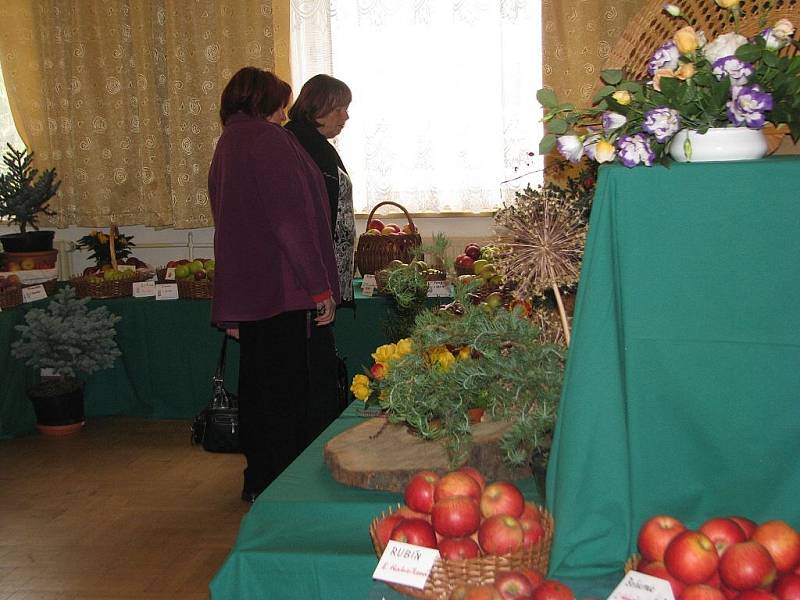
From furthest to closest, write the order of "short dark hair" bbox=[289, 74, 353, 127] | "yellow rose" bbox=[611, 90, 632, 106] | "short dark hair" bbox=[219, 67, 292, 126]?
1. "short dark hair" bbox=[289, 74, 353, 127]
2. "short dark hair" bbox=[219, 67, 292, 126]
3. "yellow rose" bbox=[611, 90, 632, 106]

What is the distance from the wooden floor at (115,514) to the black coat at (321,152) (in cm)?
120

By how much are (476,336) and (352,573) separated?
1.44ft

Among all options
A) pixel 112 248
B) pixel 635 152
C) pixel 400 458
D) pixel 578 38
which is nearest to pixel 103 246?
pixel 112 248

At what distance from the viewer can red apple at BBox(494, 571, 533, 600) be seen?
46.3 inches

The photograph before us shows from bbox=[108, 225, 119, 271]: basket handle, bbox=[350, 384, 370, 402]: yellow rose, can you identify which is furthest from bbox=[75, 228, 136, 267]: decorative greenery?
bbox=[350, 384, 370, 402]: yellow rose

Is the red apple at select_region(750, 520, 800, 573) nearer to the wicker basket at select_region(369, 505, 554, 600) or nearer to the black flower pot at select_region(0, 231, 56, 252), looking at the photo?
the wicker basket at select_region(369, 505, 554, 600)

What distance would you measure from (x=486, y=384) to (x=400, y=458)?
233 millimetres

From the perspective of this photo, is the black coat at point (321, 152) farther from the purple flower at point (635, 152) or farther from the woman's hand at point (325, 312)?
the purple flower at point (635, 152)

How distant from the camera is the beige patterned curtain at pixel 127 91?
15.4 ft

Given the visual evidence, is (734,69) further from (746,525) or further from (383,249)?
(383,249)

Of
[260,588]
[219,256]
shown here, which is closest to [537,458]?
[260,588]

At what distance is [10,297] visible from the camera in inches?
165

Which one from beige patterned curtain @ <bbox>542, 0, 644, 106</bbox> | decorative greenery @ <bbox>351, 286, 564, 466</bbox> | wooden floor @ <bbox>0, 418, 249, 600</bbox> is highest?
beige patterned curtain @ <bbox>542, 0, 644, 106</bbox>

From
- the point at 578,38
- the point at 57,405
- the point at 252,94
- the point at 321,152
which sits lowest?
the point at 57,405
